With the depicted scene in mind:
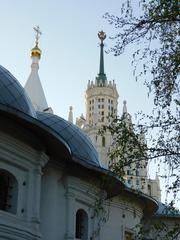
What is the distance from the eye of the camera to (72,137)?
60.4 ft

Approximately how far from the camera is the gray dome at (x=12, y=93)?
14.7 m

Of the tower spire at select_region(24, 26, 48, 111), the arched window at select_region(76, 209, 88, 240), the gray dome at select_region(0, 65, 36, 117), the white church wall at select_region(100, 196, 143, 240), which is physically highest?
the tower spire at select_region(24, 26, 48, 111)

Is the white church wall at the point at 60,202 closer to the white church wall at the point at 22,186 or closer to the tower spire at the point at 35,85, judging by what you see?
the white church wall at the point at 22,186

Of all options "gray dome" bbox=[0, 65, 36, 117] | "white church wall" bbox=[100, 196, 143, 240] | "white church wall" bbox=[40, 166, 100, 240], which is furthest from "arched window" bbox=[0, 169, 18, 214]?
"white church wall" bbox=[100, 196, 143, 240]

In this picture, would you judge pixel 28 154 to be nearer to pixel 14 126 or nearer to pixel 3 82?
pixel 14 126

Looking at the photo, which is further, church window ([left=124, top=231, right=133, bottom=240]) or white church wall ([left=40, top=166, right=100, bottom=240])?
church window ([left=124, top=231, right=133, bottom=240])

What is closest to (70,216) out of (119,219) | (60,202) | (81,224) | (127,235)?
(60,202)

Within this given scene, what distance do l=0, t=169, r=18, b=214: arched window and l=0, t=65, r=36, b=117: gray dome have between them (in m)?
1.88

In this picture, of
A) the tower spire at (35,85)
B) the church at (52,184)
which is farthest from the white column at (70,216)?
the tower spire at (35,85)

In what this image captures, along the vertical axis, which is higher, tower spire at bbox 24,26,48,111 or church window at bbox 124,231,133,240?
tower spire at bbox 24,26,48,111

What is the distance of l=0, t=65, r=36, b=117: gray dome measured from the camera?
14692 mm

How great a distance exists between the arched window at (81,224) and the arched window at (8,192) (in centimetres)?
381

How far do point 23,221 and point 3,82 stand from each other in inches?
158

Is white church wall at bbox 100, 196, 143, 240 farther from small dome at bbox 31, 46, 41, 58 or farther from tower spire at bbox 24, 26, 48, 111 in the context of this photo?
small dome at bbox 31, 46, 41, 58
